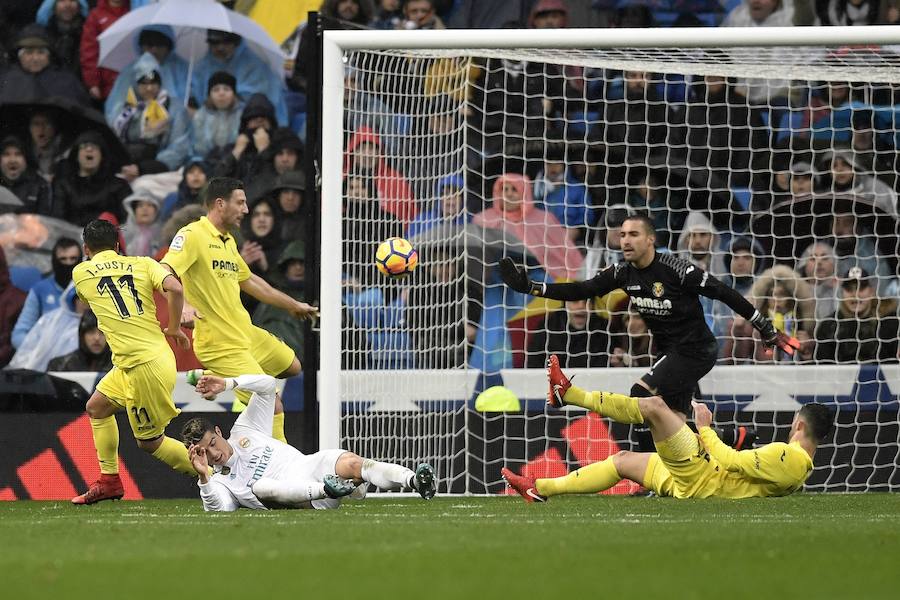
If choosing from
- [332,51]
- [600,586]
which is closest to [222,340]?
[332,51]

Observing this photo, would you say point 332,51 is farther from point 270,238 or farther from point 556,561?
point 556,561

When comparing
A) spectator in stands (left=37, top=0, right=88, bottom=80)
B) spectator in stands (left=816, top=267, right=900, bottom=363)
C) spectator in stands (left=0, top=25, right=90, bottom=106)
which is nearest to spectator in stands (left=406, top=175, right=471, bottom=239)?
spectator in stands (left=816, top=267, right=900, bottom=363)

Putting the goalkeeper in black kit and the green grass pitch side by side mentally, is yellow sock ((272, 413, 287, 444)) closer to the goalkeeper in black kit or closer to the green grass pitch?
the green grass pitch

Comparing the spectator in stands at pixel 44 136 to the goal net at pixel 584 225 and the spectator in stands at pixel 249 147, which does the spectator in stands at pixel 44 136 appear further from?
the goal net at pixel 584 225

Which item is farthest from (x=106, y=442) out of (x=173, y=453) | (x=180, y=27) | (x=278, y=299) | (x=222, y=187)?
(x=180, y=27)

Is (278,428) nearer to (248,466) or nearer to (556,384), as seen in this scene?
(248,466)

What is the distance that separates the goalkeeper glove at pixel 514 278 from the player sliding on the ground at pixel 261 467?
1464 mm

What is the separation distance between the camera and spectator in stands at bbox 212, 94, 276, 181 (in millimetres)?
11547

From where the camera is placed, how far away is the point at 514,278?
863 cm

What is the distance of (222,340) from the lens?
8.95 m

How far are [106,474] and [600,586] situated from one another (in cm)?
526

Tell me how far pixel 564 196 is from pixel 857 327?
2.38 m

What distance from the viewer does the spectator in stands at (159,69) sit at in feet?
39.1

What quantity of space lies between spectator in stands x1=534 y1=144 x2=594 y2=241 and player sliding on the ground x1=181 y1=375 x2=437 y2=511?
3628 millimetres
